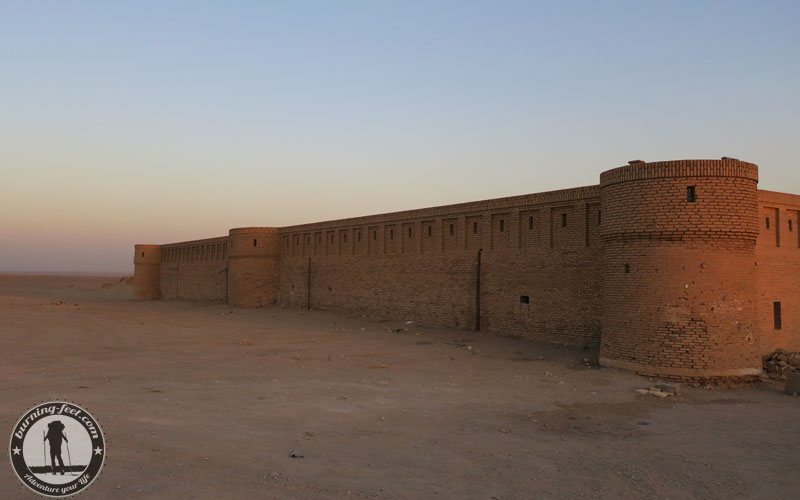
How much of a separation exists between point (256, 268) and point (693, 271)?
2746cm

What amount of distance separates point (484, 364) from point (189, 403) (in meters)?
7.77

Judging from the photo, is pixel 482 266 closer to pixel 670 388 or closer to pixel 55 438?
pixel 670 388

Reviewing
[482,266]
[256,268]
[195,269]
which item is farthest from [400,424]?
[195,269]

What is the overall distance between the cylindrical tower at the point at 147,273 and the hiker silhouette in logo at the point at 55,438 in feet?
160

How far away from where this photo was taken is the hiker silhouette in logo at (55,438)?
233 inches

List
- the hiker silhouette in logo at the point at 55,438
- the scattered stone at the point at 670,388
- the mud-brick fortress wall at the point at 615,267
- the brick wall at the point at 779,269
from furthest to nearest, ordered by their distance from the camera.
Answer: the brick wall at the point at 779,269
the mud-brick fortress wall at the point at 615,267
the scattered stone at the point at 670,388
the hiker silhouette in logo at the point at 55,438

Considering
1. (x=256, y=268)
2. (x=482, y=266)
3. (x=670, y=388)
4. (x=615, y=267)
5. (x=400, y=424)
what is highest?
(x=256, y=268)

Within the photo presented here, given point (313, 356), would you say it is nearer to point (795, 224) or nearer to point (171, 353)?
point (171, 353)

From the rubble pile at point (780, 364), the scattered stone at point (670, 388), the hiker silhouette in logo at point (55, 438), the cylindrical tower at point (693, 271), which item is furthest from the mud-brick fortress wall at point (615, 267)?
the hiker silhouette in logo at point (55, 438)

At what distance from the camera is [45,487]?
564 cm

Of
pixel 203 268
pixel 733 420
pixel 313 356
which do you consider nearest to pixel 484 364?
pixel 313 356

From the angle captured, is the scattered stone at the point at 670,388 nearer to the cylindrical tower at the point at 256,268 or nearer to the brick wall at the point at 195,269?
the cylindrical tower at the point at 256,268

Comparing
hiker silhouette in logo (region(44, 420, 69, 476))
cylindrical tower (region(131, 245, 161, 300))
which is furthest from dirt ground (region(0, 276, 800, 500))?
cylindrical tower (region(131, 245, 161, 300))

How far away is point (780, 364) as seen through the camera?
15273 millimetres
